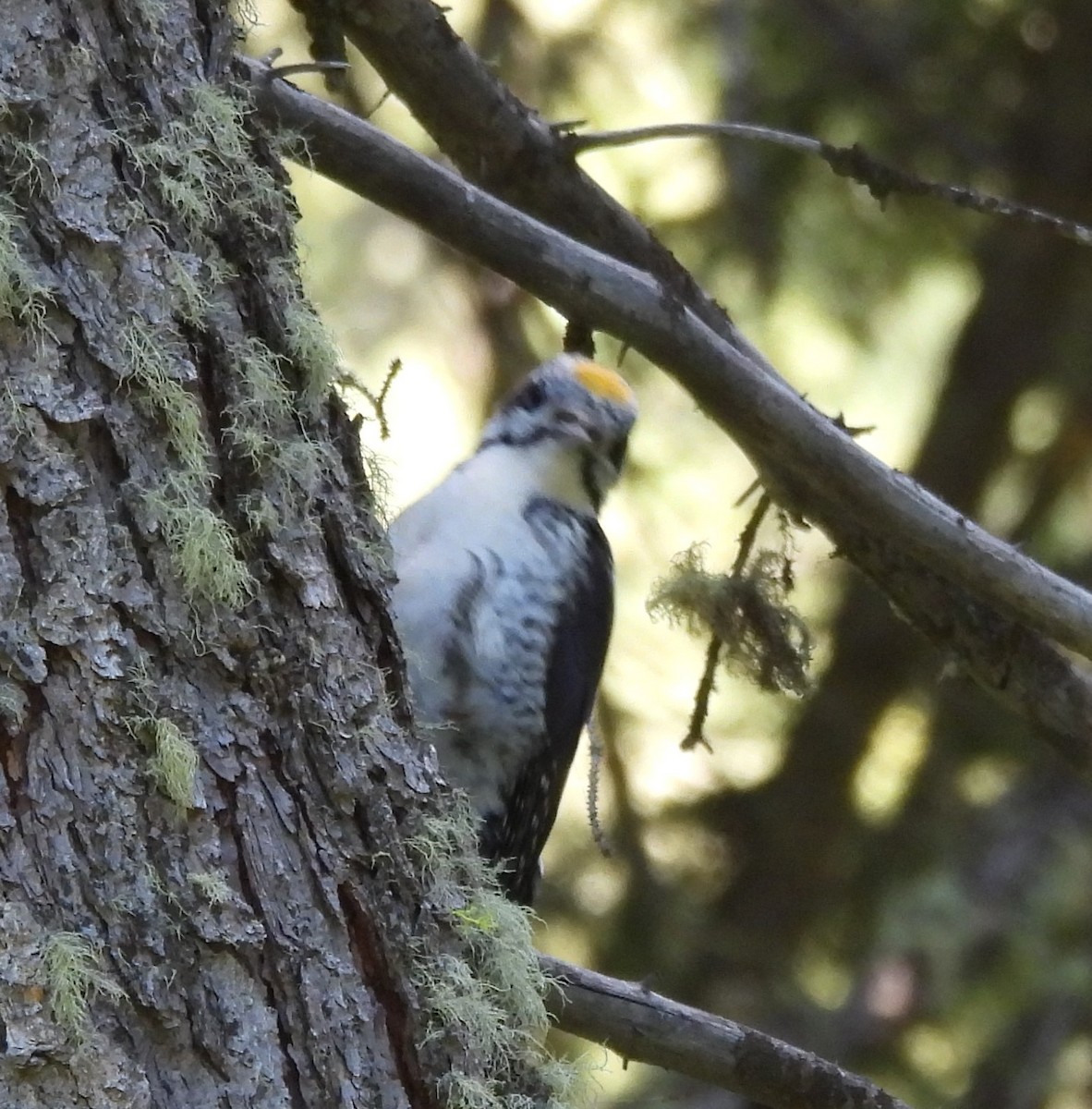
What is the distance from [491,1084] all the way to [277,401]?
70 cm

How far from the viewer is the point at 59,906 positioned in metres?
1.39

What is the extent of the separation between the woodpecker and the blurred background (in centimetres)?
131

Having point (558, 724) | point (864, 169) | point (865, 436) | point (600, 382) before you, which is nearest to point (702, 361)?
point (864, 169)

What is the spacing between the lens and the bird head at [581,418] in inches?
106

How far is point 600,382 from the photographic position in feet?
8.83

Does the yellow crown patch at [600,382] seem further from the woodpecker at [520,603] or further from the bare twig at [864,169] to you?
the bare twig at [864,169]

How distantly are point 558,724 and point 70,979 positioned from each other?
1.31 meters

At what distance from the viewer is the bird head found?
106 inches

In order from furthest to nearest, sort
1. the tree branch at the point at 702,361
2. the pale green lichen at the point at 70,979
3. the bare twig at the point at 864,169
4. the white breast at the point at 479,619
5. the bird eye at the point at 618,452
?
1. the bird eye at the point at 618,452
2. the white breast at the point at 479,619
3. the bare twig at the point at 864,169
4. the tree branch at the point at 702,361
5. the pale green lichen at the point at 70,979

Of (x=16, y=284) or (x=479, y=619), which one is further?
(x=479, y=619)

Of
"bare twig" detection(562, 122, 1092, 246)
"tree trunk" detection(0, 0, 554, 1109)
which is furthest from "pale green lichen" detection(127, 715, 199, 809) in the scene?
"bare twig" detection(562, 122, 1092, 246)

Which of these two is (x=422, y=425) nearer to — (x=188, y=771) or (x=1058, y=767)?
(x=1058, y=767)

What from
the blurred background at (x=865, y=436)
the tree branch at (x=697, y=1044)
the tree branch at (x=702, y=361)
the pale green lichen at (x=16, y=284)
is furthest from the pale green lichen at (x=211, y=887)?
the blurred background at (x=865, y=436)

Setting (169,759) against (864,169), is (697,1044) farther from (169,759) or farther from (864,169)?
(864,169)
